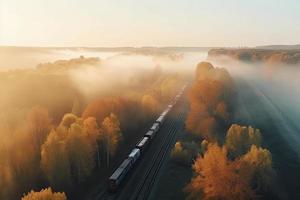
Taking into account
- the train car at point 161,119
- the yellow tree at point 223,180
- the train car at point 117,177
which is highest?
the yellow tree at point 223,180

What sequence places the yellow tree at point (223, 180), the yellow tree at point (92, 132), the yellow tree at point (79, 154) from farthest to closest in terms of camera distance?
1. the yellow tree at point (92, 132)
2. the yellow tree at point (79, 154)
3. the yellow tree at point (223, 180)

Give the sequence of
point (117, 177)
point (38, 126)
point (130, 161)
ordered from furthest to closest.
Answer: point (38, 126)
point (130, 161)
point (117, 177)

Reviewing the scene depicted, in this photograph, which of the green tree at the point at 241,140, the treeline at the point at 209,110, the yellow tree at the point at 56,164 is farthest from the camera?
the treeline at the point at 209,110

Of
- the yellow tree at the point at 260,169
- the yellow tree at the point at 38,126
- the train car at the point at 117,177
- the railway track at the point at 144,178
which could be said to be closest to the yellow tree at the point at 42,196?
the railway track at the point at 144,178

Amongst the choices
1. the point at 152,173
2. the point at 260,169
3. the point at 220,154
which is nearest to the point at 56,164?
the point at 152,173

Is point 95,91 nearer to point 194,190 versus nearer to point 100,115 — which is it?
point 100,115

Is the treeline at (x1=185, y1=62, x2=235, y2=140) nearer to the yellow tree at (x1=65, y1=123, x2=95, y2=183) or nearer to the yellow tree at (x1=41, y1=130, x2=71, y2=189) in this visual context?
the yellow tree at (x1=65, y1=123, x2=95, y2=183)

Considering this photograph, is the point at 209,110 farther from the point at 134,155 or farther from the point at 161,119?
the point at 134,155

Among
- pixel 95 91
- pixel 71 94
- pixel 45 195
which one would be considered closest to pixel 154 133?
pixel 45 195

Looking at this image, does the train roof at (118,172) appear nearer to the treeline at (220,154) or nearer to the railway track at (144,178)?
the railway track at (144,178)

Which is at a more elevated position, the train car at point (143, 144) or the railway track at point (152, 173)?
the train car at point (143, 144)
